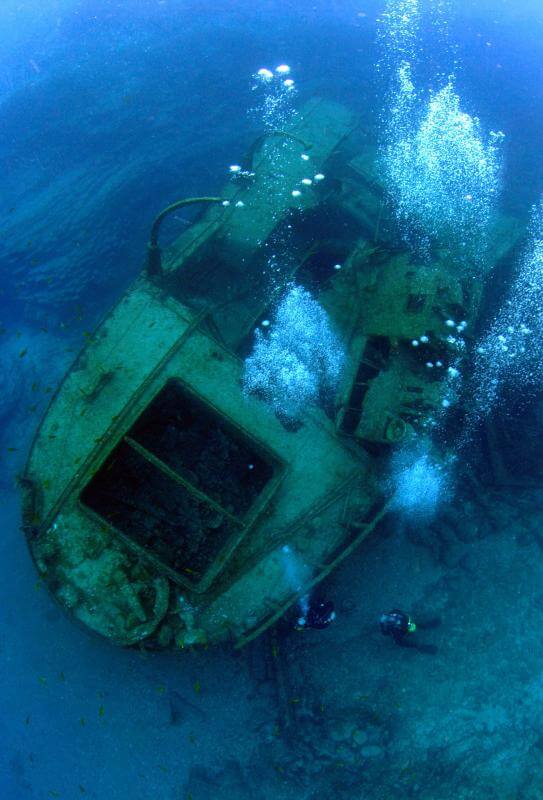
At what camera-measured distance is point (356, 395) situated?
18.0ft

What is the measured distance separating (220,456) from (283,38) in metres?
12.2

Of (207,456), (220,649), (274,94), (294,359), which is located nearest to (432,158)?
(274,94)

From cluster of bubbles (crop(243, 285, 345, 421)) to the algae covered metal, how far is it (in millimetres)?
168

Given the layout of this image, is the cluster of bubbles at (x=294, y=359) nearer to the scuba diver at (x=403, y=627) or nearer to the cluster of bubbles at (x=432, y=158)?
the cluster of bubbles at (x=432, y=158)

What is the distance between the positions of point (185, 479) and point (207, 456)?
2.40ft

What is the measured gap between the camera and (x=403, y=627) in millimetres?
5648

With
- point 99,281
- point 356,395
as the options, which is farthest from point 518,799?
point 99,281

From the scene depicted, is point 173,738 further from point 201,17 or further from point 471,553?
point 201,17

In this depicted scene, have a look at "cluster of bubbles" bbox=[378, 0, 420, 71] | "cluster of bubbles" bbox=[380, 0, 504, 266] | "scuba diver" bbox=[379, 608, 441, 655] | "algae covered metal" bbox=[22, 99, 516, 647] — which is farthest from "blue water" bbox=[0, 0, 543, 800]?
"algae covered metal" bbox=[22, 99, 516, 647]

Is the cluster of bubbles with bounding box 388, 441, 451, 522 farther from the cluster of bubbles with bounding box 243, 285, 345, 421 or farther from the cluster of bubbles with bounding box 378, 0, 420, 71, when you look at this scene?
the cluster of bubbles with bounding box 378, 0, 420, 71

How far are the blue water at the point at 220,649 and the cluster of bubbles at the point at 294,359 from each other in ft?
8.56

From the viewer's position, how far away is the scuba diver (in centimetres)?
566

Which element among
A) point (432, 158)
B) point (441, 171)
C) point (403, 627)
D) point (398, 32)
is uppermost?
point (398, 32)

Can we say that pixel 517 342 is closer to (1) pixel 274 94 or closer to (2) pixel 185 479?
(2) pixel 185 479
